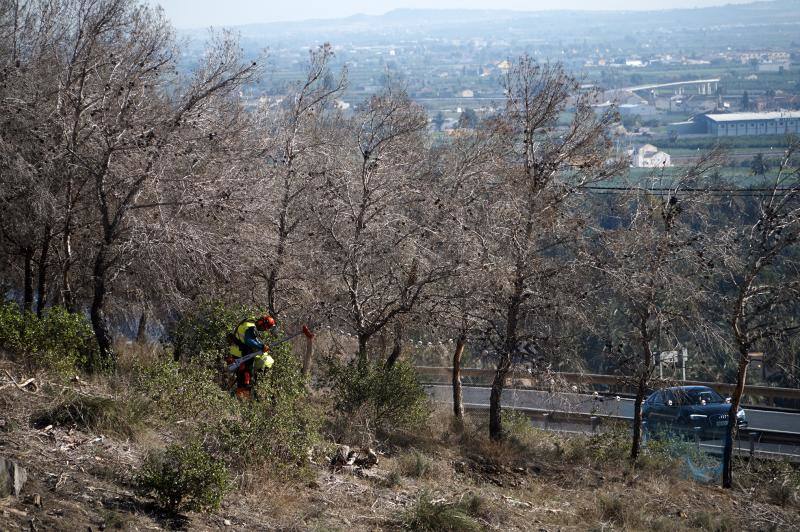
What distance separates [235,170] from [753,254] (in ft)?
24.6

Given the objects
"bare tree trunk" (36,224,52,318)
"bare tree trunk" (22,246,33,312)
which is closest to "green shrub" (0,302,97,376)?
"bare tree trunk" (36,224,52,318)

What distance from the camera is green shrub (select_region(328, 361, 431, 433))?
1252 cm

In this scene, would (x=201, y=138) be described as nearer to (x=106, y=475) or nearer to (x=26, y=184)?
(x=26, y=184)

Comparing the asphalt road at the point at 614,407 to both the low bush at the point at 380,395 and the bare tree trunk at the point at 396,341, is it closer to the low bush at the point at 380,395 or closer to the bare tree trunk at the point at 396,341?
the bare tree trunk at the point at 396,341

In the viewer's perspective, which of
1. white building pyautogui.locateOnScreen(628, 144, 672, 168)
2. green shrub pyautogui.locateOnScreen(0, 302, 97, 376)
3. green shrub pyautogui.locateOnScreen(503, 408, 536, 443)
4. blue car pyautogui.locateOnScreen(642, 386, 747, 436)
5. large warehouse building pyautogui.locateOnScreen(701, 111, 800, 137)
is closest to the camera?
green shrub pyautogui.locateOnScreen(0, 302, 97, 376)

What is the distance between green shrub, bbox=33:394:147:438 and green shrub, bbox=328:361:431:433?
3471 mm

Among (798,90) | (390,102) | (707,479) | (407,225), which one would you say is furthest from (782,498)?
(798,90)

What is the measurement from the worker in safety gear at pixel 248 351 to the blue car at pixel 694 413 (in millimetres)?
8888

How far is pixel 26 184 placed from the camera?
12.6 meters

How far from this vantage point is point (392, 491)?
33.0 feet

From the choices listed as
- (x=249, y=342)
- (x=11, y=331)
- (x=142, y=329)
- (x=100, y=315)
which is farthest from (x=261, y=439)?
(x=142, y=329)

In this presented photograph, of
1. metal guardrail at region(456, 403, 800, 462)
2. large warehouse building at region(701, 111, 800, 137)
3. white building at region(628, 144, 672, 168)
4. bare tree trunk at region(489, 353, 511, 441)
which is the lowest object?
metal guardrail at region(456, 403, 800, 462)

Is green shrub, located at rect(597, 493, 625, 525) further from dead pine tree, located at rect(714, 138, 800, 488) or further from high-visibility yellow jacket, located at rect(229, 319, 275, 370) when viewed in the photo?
high-visibility yellow jacket, located at rect(229, 319, 275, 370)

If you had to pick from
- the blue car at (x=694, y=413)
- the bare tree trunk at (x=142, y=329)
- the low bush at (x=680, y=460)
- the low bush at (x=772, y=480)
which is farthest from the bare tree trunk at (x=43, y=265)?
the blue car at (x=694, y=413)
